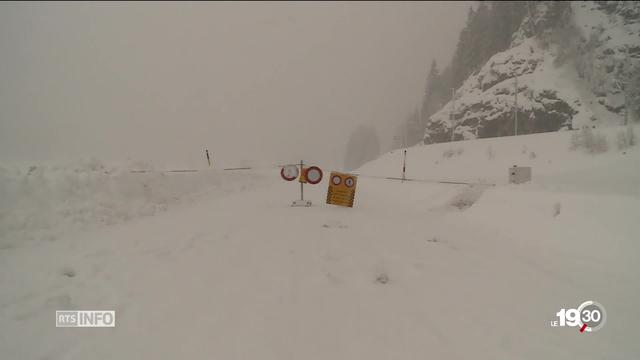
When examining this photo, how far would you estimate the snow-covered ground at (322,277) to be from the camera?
230 cm

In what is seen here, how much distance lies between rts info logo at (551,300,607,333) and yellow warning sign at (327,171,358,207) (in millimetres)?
6253

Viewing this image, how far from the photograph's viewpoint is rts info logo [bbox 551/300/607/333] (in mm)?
2662

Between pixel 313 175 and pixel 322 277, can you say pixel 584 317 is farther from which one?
pixel 313 175

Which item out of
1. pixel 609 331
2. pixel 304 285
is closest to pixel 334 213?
pixel 304 285

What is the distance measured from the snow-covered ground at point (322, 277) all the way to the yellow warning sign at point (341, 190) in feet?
5.48

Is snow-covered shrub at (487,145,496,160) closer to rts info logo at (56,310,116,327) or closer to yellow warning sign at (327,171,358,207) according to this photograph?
yellow warning sign at (327,171,358,207)

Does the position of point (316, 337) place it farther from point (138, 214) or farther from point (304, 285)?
point (138, 214)

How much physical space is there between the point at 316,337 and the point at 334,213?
17.8 ft

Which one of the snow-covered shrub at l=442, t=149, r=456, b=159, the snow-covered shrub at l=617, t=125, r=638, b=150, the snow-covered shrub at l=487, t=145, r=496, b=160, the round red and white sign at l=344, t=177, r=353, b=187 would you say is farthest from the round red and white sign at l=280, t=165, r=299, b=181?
the snow-covered shrub at l=442, t=149, r=456, b=159

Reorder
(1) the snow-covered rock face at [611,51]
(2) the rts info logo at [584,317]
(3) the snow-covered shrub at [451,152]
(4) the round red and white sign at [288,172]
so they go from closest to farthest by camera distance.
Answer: (2) the rts info logo at [584,317]
(4) the round red and white sign at [288,172]
(3) the snow-covered shrub at [451,152]
(1) the snow-covered rock face at [611,51]

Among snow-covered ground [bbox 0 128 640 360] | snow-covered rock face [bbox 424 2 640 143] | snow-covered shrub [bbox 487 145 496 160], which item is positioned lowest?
snow-covered ground [bbox 0 128 640 360]

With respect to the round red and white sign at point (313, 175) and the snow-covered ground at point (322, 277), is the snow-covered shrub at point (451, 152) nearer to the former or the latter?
the snow-covered ground at point (322, 277)

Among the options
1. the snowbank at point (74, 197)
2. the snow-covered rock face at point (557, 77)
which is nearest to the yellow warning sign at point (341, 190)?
the snowbank at point (74, 197)

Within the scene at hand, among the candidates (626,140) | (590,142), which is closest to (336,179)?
(626,140)
